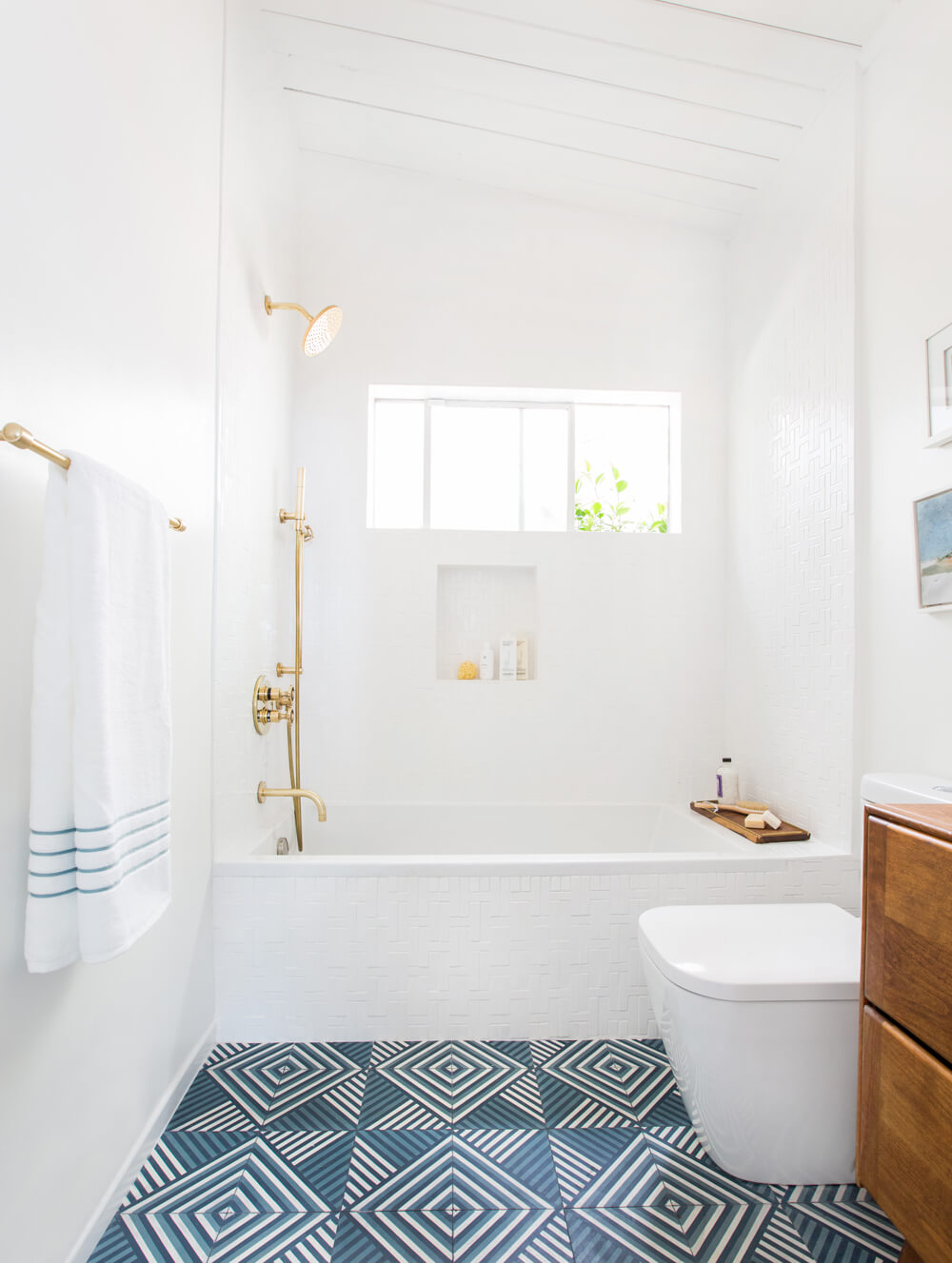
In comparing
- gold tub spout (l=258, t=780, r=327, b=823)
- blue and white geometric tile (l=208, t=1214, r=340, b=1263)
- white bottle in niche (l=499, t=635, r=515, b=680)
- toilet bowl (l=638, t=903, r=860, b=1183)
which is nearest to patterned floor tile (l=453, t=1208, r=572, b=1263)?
blue and white geometric tile (l=208, t=1214, r=340, b=1263)

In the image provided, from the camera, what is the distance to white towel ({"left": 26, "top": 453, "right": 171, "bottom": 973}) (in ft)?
3.28

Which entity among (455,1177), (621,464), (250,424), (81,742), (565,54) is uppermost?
(565,54)

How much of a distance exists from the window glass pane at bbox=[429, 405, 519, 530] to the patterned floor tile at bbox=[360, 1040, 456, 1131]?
6.35 feet

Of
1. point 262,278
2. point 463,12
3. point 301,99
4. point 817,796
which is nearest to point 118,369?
point 262,278

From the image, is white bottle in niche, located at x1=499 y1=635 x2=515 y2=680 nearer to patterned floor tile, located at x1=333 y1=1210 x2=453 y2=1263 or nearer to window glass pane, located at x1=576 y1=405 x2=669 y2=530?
window glass pane, located at x1=576 y1=405 x2=669 y2=530

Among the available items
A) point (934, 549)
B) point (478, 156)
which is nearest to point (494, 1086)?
point (934, 549)

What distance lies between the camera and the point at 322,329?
2230 millimetres

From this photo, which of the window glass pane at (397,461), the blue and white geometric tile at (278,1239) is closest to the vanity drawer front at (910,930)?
the blue and white geometric tile at (278,1239)

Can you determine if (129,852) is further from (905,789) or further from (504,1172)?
(905,789)

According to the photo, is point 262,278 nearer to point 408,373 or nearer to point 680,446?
point 408,373

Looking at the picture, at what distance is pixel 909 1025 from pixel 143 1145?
1466 millimetres

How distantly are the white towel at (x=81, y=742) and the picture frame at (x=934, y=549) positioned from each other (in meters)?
1.73

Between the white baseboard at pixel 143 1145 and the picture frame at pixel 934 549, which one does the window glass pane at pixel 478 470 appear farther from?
the white baseboard at pixel 143 1145

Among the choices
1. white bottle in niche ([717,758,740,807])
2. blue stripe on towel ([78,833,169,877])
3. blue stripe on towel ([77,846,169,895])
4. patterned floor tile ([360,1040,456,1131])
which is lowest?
patterned floor tile ([360,1040,456,1131])
